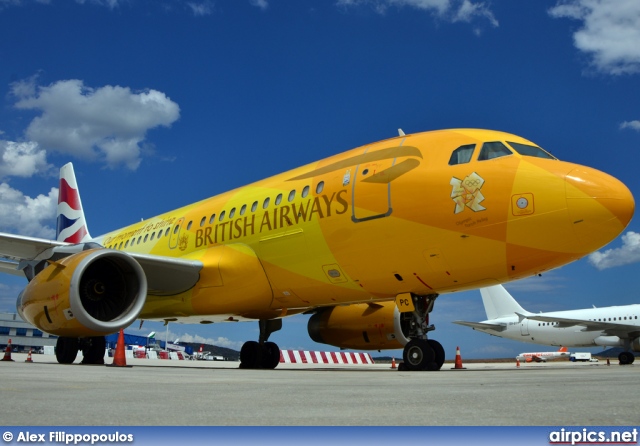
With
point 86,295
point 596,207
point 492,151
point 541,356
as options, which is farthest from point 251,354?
point 541,356

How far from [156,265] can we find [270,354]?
417 centimetres

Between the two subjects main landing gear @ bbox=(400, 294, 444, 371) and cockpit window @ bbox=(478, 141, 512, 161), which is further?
main landing gear @ bbox=(400, 294, 444, 371)

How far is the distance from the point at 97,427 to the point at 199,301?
10.7m

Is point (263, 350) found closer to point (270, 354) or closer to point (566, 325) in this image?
point (270, 354)

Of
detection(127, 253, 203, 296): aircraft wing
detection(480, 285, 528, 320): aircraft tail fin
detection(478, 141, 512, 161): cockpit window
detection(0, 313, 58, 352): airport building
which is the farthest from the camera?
detection(0, 313, 58, 352): airport building

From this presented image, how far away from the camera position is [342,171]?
36.2 ft

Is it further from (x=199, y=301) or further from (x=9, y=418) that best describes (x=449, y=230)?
(x=9, y=418)

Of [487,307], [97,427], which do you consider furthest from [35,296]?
[487,307]

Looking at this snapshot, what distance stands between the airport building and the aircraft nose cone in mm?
83861

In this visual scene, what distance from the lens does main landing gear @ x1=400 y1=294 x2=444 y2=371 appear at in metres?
9.80

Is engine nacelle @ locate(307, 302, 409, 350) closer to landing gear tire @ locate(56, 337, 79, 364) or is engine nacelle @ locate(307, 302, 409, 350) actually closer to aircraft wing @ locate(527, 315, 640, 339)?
landing gear tire @ locate(56, 337, 79, 364)

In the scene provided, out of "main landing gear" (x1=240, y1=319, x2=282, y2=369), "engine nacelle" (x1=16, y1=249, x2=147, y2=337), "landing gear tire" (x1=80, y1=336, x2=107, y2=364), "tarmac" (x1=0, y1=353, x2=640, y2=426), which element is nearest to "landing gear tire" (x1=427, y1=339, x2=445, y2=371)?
"tarmac" (x1=0, y1=353, x2=640, y2=426)

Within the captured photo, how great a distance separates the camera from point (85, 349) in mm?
14203

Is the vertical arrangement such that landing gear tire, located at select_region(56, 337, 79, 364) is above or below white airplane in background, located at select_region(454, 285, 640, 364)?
below
